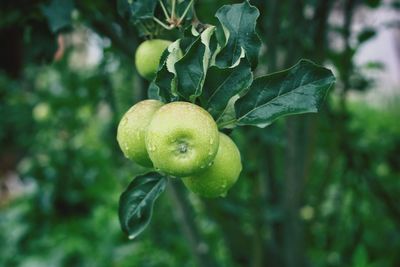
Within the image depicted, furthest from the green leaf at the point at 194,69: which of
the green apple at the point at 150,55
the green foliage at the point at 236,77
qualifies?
the green apple at the point at 150,55

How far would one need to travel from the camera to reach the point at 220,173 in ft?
2.25

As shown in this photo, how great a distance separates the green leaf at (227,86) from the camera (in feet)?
2.23

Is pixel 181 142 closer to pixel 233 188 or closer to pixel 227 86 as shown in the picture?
pixel 227 86

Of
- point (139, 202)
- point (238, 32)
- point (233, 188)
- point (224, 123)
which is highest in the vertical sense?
point (238, 32)

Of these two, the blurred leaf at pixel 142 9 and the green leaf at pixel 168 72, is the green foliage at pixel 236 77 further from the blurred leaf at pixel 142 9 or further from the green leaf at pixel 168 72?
the blurred leaf at pixel 142 9

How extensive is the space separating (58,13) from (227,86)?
486mm

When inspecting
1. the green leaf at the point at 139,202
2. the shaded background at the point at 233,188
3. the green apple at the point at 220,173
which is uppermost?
the green apple at the point at 220,173

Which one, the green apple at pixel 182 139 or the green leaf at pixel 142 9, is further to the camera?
the green leaf at pixel 142 9

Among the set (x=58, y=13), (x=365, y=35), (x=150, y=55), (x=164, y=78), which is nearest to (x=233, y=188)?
(x=365, y=35)

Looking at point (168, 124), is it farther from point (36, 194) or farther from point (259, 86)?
point (36, 194)

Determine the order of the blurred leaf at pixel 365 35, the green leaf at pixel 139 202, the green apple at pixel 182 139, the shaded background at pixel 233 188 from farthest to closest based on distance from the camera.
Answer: the blurred leaf at pixel 365 35 → the shaded background at pixel 233 188 → the green leaf at pixel 139 202 → the green apple at pixel 182 139

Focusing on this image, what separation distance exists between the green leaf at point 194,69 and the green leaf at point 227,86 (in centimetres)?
2

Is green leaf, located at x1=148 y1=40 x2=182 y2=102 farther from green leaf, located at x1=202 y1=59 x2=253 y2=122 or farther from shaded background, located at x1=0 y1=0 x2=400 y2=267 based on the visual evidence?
shaded background, located at x1=0 y1=0 x2=400 y2=267

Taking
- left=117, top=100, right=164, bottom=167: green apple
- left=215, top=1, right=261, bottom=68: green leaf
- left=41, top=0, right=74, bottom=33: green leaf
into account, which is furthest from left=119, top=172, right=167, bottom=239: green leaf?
left=41, top=0, right=74, bottom=33: green leaf
